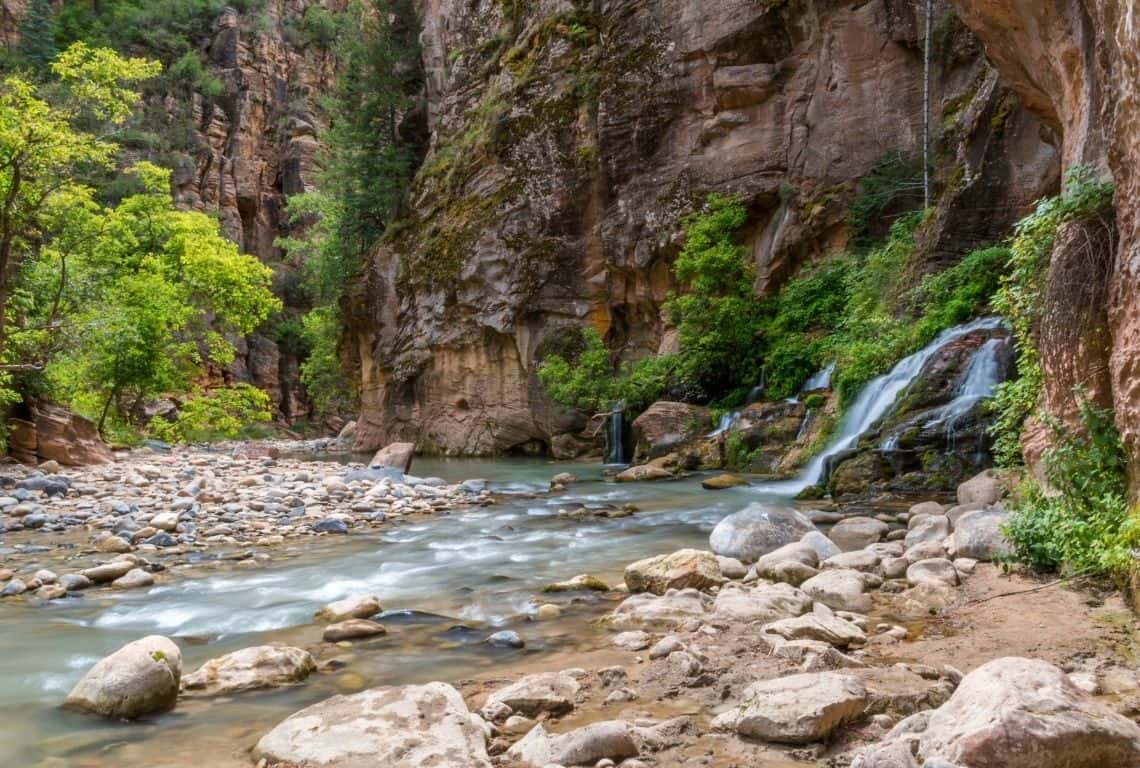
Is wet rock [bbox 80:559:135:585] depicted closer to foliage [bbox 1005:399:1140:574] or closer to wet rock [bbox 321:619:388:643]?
wet rock [bbox 321:619:388:643]

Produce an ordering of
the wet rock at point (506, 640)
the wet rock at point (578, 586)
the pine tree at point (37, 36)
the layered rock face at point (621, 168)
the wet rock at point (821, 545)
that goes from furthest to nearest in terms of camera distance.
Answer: the pine tree at point (37, 36), the layered rock face at point (621, 168), the wet rock at point (821, 545), the wet rock at point (578, 586), the wet rock at point (506, 640)

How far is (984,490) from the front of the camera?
8102 millimetres

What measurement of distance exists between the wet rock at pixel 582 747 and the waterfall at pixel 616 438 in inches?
653

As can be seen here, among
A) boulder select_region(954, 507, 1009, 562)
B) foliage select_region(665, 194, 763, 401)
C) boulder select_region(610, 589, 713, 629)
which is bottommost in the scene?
boulder select_region(610, 589, 713, 629)

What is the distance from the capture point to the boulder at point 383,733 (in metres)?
3.14

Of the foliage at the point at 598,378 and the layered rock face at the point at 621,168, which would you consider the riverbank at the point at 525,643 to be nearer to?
the foliage at the point at 598,378

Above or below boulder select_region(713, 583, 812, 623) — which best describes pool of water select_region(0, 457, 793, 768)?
below

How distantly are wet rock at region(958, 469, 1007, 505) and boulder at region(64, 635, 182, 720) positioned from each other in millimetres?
7200

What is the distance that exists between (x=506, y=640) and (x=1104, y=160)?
Result: 229 inches

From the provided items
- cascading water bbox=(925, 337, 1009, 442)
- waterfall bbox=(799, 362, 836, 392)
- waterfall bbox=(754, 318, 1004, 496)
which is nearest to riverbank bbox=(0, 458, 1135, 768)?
Answer: cascading water bbox=(925, 337, 1009, 442)

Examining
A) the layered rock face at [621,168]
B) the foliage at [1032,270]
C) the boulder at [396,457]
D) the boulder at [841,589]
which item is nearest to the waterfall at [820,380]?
the layered rock face at [621,168]

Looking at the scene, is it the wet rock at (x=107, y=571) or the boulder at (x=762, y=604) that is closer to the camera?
the boulder at (x=762, y=604)

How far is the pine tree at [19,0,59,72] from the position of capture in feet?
133

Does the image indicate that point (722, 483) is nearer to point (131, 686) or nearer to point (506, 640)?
point (506, 640)
